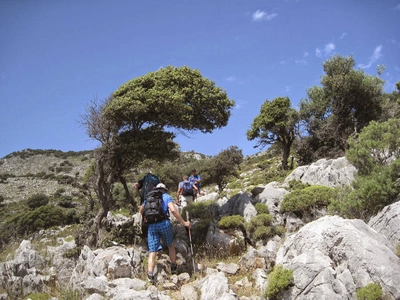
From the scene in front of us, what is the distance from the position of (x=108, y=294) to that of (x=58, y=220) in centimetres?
3345

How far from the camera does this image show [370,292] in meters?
5.25

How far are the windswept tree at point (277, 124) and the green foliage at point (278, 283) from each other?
27.2m

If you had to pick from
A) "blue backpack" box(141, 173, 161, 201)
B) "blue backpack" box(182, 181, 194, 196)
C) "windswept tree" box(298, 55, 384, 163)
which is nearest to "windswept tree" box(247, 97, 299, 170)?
"windswept tree" box(298, 55, 384, 163)

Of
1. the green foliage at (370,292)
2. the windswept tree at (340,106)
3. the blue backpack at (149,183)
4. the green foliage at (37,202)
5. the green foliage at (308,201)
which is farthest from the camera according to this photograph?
the green foliage at (37,202)

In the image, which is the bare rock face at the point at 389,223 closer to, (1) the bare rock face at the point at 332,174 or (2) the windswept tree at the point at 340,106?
(1) the bare rock face at the point at 332,174

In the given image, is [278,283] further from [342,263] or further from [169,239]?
[169,239]

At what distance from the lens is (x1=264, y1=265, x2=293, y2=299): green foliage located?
19.3 ft

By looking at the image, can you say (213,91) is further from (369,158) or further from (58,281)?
(58,281)

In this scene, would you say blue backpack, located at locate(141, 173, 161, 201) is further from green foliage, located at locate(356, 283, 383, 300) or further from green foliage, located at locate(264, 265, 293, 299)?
green foliage, located at locate(356, 283, 383, 300)

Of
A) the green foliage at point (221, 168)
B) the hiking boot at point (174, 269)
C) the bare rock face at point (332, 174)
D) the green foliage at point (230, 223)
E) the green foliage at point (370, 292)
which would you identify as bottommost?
the green foliage at point (370, 292)

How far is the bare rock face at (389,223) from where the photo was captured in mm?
6930

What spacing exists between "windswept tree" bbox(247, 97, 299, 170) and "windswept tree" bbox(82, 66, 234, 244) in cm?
1947

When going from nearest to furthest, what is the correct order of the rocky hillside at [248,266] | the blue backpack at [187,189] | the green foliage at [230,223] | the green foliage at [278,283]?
the rocky hillside at [248,266] → the green foliage at [278,283] → the green foliage at [230,223] → the blue backpack at [187,189]

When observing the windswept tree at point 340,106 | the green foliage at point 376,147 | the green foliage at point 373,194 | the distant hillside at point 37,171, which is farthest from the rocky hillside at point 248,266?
the distant hillside at point 37,171
